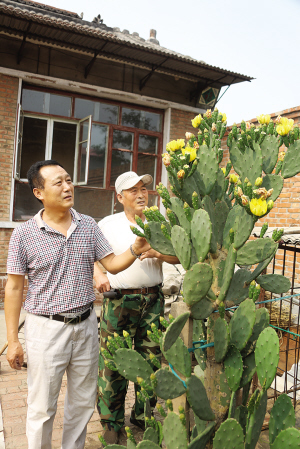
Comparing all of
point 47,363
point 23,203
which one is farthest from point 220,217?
point 23,203

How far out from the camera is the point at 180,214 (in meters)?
1.69

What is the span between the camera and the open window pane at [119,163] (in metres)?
7.65

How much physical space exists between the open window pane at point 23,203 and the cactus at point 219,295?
5.52 m

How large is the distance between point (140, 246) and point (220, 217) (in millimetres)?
619

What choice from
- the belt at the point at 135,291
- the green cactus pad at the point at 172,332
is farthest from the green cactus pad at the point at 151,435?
the belt at the point at 135,291

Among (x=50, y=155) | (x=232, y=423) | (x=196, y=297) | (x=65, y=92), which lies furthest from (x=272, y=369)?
(x=65, y=92)

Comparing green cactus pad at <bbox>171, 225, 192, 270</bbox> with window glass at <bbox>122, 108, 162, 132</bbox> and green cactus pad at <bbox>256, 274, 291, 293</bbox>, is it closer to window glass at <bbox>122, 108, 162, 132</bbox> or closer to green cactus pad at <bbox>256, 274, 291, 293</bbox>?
green cactus pad at <bbox>256, 274, 291, 293</bbox>

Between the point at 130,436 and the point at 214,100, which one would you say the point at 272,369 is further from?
the point at 214,100

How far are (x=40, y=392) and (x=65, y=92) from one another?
629cm

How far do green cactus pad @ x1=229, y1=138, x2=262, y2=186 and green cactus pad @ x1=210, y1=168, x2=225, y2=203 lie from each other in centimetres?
9

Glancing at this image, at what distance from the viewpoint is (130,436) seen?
162 cm

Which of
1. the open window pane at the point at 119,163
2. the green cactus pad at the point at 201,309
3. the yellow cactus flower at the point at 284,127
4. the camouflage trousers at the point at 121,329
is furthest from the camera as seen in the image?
the open window pane at the point at 119,163

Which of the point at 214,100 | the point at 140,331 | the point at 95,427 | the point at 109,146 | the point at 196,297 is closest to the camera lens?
the point at 196,297

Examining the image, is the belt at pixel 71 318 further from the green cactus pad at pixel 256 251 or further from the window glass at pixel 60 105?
the window glass at pixel 60 105
